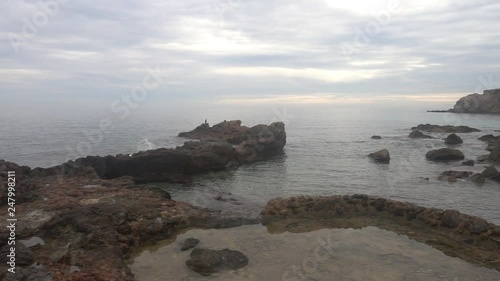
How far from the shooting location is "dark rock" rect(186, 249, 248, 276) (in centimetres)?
1380

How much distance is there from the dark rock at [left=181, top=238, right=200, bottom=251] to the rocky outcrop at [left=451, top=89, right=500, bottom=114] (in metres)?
172

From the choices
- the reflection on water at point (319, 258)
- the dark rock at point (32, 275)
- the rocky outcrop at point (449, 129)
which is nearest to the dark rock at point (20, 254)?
the dark rock at point (32, 275)

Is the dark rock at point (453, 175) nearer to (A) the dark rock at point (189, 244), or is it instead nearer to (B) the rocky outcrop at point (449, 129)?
(A) the dark rock at point (189, 244)

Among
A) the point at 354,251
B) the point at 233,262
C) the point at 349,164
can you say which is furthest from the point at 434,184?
the point at 233,262

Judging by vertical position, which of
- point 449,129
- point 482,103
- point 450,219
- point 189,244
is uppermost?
point 482,103

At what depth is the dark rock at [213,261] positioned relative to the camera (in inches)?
543

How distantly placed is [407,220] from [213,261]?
11114 millimetres

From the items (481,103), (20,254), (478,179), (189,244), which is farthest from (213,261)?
(481,103)

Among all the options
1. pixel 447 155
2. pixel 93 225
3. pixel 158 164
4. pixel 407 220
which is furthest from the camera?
pixel 447 155

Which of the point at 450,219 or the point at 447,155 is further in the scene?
the point at 447,155

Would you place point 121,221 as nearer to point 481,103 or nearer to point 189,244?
point 189,244

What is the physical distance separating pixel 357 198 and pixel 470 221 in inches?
228

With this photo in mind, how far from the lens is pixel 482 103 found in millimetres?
157625

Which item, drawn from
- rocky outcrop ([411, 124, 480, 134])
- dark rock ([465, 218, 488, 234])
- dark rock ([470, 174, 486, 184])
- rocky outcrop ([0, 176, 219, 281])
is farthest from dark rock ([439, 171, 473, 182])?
rocky outcrop ([411, 124, 480, 134])
